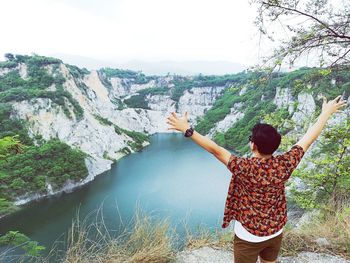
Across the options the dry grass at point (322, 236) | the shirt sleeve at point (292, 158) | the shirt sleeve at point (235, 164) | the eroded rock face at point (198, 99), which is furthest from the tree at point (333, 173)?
the eroded rock face at point (198, 99)

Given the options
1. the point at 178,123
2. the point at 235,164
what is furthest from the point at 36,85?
the point at 235,164

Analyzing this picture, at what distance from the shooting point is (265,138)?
2064 mm

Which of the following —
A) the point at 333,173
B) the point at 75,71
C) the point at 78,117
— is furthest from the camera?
the point at 75,71

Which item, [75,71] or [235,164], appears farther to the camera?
[75,71]

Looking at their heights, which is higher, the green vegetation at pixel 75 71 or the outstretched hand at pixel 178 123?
the outstretched hand at pixel 178 123

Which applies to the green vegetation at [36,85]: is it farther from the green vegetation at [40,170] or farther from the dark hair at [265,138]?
the dark hair at [265,138]

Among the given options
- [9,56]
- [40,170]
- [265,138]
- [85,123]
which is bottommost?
[40,170]

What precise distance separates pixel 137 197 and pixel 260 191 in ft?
96.4

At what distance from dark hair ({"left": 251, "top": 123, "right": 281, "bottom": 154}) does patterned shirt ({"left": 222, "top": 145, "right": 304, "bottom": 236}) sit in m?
0.07

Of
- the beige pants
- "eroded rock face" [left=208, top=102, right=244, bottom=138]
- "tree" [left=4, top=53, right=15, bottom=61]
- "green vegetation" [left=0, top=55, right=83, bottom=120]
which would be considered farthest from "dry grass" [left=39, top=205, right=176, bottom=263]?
"eroded rock face" [left=208, top=102, right=244, bottom=138]

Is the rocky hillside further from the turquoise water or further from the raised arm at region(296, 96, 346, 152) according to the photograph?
the raised arm at region(296, 96, 346, 152)

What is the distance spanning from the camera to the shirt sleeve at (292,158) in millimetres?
2127

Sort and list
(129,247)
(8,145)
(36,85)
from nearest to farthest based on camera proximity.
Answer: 1. (129,247)
2. (8,145)
3. (36,85)

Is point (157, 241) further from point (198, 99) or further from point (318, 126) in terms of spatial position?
point (198, 99)
